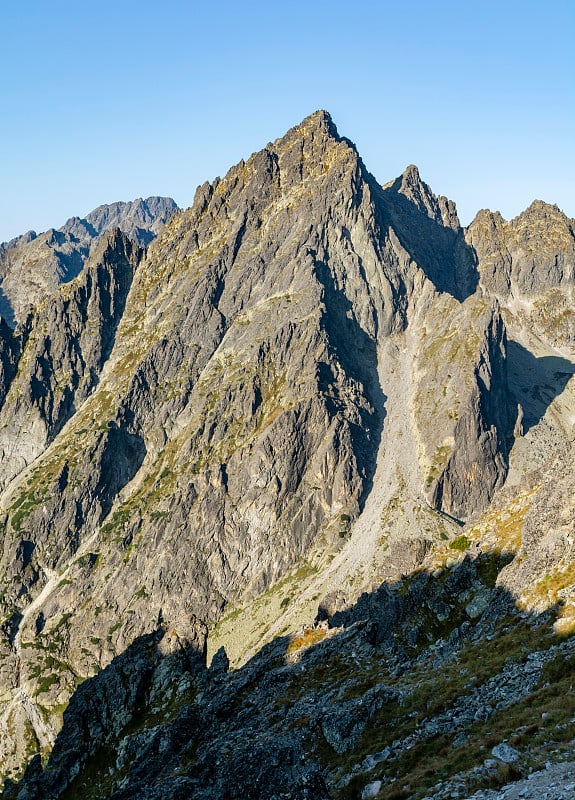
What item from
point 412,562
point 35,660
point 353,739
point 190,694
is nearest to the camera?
point 353,739

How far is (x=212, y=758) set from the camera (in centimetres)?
4253

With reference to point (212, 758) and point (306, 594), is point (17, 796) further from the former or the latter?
point (306, 594)

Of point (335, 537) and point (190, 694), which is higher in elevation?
point (190, 694)

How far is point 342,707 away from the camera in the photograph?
44438 mm

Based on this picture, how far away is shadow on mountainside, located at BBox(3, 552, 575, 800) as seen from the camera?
3155cm

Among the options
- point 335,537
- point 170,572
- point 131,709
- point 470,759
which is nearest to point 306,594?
point 335,537

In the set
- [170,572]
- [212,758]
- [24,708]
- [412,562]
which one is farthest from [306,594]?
[212,758]

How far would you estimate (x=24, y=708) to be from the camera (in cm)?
16900

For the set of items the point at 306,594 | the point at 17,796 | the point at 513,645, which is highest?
the point at 17,796

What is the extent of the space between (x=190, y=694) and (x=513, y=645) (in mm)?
37230

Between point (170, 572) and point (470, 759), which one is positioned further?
point (170, 572)

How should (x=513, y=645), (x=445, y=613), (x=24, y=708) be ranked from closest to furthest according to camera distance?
(x=513, y=645) → (x=445, y=613) → (x=24, y=708)

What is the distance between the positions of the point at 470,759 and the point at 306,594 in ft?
492

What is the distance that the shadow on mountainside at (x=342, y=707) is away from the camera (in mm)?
31547
